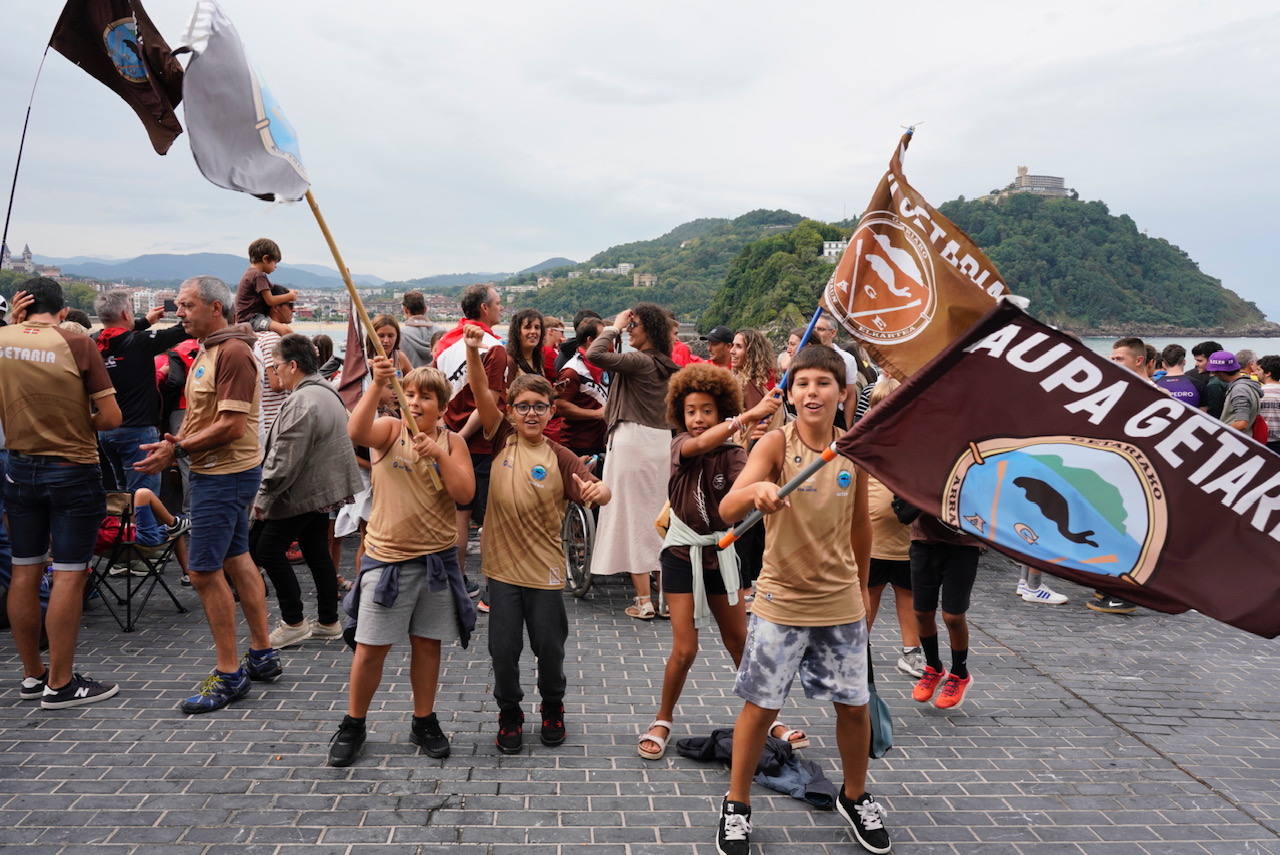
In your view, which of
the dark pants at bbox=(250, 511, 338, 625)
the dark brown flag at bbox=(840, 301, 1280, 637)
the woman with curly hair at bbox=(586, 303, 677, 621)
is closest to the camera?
the dark brown flag at bbox=(840, 301, 1280, 637)

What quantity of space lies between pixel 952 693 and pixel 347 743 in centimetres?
347

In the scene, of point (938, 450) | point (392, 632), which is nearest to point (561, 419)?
point (392, 632)

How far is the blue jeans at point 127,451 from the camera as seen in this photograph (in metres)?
6.83

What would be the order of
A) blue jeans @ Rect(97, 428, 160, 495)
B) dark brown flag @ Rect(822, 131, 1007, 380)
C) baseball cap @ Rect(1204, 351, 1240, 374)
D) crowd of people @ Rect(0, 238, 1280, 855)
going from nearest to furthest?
crowd of people @ Rect(0, 238, 1280, 855) → dark brown flag @ Rect(822, 131, 1007, 380) → blue jeans @ Rect(97, 428, 160, 495) → baseball cap @ Rect(1204, 351, 1240, 374)

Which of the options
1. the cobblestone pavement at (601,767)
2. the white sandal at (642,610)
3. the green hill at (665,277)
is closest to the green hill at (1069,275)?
the green hill at (665,277)

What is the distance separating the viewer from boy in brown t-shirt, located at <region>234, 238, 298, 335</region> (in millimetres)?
7207

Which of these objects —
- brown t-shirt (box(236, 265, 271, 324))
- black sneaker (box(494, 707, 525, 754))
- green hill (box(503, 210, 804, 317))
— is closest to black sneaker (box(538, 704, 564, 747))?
black sneaker (box(494, 707, 525, 754))

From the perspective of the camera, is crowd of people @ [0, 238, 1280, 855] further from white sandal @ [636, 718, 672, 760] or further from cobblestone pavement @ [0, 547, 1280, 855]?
cobblestone pavement @ [0, 547, 1280, 855]

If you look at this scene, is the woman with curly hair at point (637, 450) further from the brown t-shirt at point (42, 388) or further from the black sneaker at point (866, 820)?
the brown t-shirt at point (42, 388)

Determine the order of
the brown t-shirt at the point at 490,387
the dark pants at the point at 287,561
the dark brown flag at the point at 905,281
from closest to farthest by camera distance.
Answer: the dark brown flag at the point at 905,281 → the dark pants at the point at 287,561 → the brown t-shirt at the point at 490,387

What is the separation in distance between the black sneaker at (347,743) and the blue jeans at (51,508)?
197cm

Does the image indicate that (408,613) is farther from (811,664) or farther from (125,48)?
(125,48)

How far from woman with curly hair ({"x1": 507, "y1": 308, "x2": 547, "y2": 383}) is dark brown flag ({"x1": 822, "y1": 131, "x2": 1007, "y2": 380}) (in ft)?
10.2

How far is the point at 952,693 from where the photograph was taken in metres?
5.03
